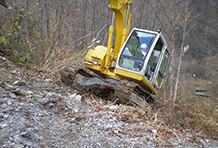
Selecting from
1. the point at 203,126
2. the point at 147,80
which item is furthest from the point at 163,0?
the point at 203,126

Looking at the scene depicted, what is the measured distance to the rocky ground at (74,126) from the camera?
9.01 feet

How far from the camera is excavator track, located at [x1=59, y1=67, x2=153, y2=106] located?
5.09 metres

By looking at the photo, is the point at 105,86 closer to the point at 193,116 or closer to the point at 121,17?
the point at 121,17

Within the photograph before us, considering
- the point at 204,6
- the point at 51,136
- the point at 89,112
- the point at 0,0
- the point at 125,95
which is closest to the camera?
the point at 51,136

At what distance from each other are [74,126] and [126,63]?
2.59 meters

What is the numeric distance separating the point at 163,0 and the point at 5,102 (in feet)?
48.3

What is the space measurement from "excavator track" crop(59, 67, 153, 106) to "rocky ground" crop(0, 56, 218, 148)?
80 centimetres

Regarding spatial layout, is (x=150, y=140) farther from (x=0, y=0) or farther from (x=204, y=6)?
(x=204, y=6)

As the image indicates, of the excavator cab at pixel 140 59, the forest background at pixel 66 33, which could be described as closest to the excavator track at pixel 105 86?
the excavator cab at pixel 140 59

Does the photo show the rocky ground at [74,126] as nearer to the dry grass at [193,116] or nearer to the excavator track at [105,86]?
the dry grass at [193,116]

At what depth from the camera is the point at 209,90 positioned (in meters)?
12.1

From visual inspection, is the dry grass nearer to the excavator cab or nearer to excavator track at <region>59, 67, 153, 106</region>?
excavator track at <region>59, 67, 153, 106</region>

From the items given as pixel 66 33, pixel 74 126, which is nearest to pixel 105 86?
pixel 74 126

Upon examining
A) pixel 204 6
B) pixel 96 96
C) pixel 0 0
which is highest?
pixel 204 6
